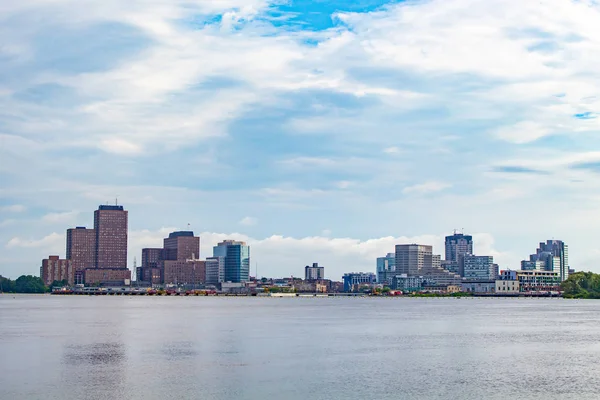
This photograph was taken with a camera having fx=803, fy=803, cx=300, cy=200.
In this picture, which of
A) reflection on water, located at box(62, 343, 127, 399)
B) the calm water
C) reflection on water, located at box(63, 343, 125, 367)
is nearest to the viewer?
reflection on water, located at box(62, 343, 127, 399)

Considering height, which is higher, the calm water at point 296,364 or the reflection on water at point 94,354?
the reflection on water at point 94,354

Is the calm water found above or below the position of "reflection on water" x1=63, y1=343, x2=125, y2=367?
below

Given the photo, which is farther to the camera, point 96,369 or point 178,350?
point 178,350

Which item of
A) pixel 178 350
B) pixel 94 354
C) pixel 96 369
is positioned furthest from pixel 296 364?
pixel 94 354

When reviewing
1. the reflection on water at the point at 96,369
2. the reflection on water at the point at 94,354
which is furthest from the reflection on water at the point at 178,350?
the reflection on water at the point at 94,354

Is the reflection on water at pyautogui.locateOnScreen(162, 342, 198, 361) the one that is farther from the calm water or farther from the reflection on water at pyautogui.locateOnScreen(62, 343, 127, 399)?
the reflection on water at pyautogui.locateOnScreen(62, 343, 127, 399)

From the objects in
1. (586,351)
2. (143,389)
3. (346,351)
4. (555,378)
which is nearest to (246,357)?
(346,351)

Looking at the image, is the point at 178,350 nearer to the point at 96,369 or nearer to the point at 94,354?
the point at 94,354

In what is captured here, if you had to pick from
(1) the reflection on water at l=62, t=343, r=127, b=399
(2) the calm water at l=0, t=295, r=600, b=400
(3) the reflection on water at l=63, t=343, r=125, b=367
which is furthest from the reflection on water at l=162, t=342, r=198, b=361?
(3) the reflection on water at l=63, t=343, r=125, b=367

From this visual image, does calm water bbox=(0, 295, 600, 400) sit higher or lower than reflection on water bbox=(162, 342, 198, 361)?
lower

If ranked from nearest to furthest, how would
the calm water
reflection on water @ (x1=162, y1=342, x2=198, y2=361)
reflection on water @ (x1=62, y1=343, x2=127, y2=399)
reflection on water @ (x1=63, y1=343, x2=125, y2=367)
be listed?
1. reflection on water @ (x1=62, y1=343, x2=127, y2=399)
2. the calm water
3. reflection on water @ (x1=63, y1=343, x2=125, y2=367)
4. reflection on water @ (x1=162, y1=342, x2=198, y2=361)

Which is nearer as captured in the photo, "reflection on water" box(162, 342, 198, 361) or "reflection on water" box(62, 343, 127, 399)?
"reflection on water" box(62, 343, 127, 399)

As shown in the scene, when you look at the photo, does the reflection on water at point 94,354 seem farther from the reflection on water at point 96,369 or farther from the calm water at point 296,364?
the calm water at point 296,364

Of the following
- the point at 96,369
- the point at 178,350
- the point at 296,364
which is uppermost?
the point at 178,350
